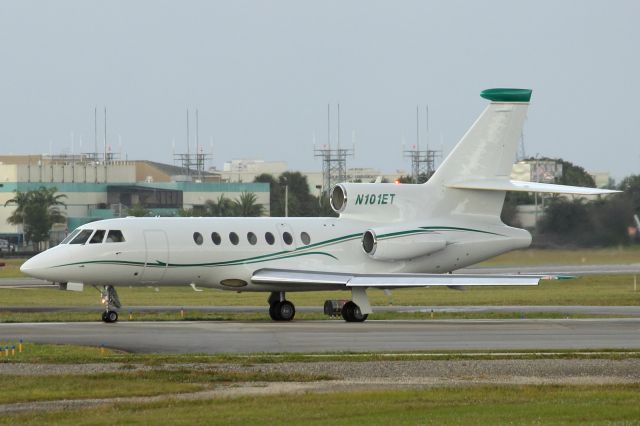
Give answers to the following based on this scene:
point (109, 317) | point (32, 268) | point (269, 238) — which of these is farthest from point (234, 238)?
point (32, 268)

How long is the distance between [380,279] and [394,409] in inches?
722

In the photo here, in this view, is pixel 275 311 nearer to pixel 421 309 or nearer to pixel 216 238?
pixel 216 238

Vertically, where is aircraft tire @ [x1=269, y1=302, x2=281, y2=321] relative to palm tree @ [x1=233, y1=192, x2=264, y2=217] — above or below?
below

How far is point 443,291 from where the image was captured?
192ft

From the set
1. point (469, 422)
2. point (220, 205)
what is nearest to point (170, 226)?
point (469, 422)

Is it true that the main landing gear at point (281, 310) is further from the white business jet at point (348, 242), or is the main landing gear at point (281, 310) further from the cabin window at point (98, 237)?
the cabin window at point (98, 237)

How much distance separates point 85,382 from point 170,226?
52.5 feet

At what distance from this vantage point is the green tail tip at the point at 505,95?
41.1 meters

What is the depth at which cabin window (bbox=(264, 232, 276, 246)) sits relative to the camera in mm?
38969

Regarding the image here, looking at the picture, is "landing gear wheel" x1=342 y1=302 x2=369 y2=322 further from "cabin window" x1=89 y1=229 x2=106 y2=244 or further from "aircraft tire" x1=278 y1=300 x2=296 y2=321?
"cabin window" x1=89 y1=229 x2=106 y2=244

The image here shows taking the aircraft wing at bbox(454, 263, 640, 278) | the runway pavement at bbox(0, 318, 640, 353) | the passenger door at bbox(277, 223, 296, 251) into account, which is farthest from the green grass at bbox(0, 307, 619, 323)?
the aircraft wing at bbox(454, 263, 640, 278)

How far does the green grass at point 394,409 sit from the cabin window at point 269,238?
1856 centimetres

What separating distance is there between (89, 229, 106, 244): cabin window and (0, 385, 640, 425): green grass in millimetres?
17708

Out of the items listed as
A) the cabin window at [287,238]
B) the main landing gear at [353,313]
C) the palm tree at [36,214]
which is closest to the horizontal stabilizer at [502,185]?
the cabin window at [287,238]
